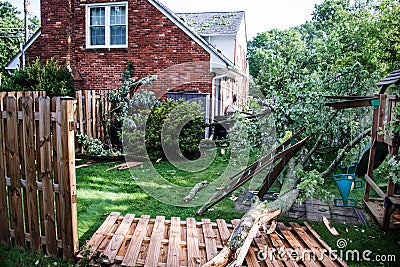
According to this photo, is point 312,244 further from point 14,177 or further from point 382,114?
point 14,177

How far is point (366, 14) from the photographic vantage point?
63.0 feet

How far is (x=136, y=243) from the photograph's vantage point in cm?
394

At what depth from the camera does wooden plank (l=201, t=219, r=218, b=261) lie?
3.78m

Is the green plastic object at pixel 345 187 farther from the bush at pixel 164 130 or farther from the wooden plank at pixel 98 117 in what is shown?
the wooden plank at pixel 98 117

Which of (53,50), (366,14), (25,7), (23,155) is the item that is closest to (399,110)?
(23,155)

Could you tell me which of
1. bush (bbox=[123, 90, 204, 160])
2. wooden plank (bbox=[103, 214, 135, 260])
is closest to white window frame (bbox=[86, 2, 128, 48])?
bush (bbox=[123, 90, 204, 160])

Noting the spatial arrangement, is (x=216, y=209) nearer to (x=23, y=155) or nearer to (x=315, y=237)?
(x=315, y=237)

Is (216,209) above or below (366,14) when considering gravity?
below

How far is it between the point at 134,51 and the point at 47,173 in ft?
29.5

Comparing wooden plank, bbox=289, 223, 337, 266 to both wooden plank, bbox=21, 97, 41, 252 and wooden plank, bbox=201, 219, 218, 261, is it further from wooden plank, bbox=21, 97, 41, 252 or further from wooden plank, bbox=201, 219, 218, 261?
wooden plank, bbox=21, 97, 41, 252

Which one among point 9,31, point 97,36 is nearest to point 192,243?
point 97,36

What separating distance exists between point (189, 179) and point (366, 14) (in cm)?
1725

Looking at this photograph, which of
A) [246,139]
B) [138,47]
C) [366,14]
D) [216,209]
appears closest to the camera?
[216,209]

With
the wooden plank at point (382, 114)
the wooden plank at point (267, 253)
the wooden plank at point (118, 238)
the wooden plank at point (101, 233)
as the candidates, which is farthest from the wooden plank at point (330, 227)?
the wooden plank at point (101, 233)
